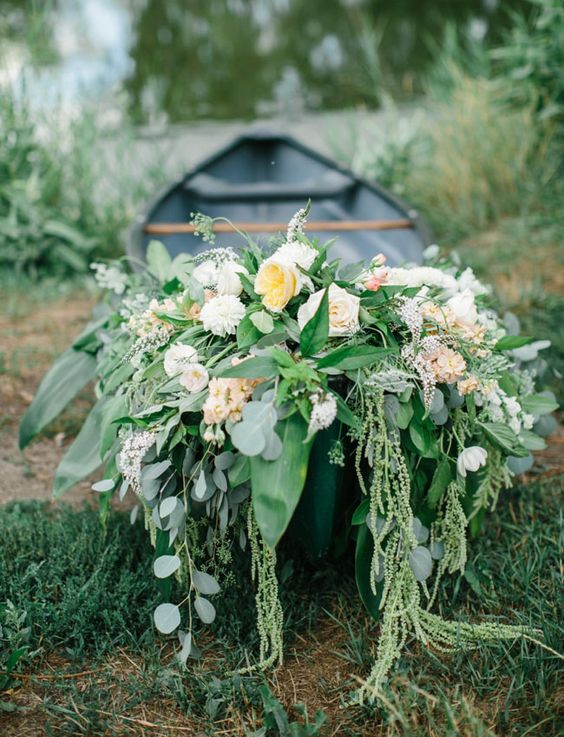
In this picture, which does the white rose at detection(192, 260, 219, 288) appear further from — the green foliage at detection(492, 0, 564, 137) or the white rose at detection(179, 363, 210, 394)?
the green foliage at detection(492, 0, 564, 137)

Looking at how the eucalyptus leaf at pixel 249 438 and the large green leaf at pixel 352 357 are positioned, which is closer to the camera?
the eucalyptus leaf at pixel 249 438

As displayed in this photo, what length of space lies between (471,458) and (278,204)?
2.30 metres

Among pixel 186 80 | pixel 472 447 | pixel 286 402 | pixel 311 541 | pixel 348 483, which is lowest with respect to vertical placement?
pixel 311 541

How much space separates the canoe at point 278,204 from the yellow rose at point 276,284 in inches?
58.1

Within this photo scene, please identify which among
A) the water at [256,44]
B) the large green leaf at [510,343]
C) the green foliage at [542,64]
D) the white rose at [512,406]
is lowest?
the white rose at [512,406]

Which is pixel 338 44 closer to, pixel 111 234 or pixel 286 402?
pixel 111 234

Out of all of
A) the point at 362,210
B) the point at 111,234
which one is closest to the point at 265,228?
the point at 362,210

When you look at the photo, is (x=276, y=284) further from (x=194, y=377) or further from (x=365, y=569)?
(x=365, y=569)

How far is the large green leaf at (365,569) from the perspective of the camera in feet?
5.54

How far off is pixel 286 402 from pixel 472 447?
0.44 m

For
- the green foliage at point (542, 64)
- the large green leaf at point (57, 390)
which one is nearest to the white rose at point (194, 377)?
the large green leaf at point (57, 390)

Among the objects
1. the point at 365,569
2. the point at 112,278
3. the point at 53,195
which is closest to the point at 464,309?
the point at 365,569

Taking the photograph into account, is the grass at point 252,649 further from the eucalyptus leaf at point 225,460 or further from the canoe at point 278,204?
the canoe at point 278,204

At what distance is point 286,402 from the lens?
1.49 metres
